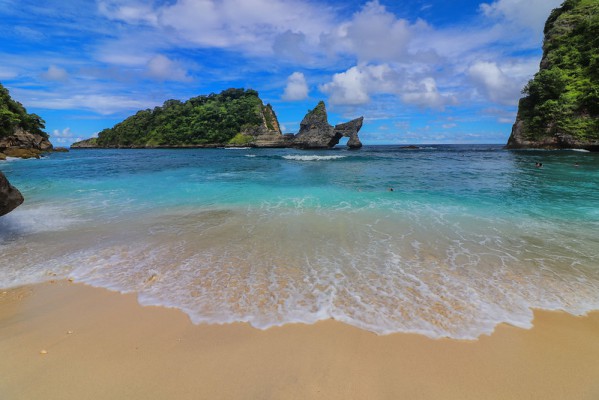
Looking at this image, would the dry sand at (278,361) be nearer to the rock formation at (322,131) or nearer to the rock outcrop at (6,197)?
the rock outcrop at (6,197)

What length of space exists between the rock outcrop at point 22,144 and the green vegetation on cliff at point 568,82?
77788 millimetres

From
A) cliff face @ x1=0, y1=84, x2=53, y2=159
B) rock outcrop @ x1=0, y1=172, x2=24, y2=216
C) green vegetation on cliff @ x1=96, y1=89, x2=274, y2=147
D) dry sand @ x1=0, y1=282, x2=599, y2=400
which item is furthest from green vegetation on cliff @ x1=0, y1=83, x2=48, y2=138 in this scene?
dry sand @ x1=0, y1=282, x2=599, y2=400

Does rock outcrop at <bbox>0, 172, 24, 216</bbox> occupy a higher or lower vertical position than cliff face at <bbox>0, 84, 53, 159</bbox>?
lower

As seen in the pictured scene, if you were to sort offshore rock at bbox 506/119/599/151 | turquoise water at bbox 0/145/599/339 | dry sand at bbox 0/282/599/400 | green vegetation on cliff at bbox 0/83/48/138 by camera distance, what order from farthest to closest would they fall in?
green vegetation on cliff at bbox 0/83/48/138, offshore rock at bbox 506/119/599/151, turquoise water at bbox 0/145/599/339, dry sand at bbox 0/282/599/400

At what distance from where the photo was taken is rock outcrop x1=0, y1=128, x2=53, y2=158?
41938 mm

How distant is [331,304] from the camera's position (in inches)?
155

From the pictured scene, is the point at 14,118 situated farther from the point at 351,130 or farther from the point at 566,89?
the point at 566,89

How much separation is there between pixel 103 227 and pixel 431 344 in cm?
858

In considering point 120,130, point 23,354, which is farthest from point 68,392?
point 120,130

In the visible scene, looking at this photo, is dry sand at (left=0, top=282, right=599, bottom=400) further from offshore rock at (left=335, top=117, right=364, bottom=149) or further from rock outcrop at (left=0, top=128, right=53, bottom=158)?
offshore rock at (left=335, top=117, right=364, bottom=149)

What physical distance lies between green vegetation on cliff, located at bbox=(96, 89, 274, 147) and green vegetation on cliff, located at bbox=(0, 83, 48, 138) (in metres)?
40.8

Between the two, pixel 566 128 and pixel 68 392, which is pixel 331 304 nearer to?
pixel 68 392

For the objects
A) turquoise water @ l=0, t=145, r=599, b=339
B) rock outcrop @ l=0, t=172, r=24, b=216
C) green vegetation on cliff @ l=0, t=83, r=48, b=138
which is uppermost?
green vegetation on cliff @ l=0, t=83, r=48, b=138

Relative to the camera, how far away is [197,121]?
3775 inches
